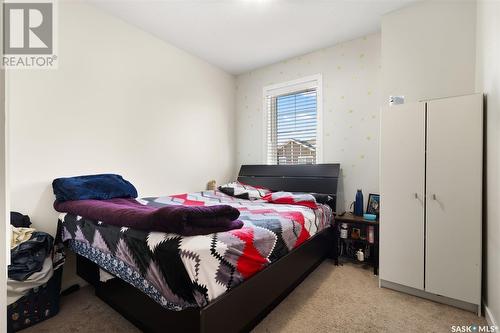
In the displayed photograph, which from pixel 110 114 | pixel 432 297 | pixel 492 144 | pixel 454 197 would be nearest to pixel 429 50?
pixel 492 144

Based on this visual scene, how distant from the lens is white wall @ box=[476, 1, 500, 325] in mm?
1498

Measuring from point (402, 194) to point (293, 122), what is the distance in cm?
186

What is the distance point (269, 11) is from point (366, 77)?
1.39m

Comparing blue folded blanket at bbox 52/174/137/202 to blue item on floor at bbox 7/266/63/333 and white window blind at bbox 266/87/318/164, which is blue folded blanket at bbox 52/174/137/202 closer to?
blue item on floor at bbox 7/266/63/333

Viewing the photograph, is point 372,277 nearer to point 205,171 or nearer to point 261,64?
point 205,171

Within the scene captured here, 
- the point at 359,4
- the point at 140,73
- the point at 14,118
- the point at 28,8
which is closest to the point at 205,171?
the point at 140,73

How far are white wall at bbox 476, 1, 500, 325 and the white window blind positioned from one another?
67.5 inches

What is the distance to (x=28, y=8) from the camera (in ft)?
6.38

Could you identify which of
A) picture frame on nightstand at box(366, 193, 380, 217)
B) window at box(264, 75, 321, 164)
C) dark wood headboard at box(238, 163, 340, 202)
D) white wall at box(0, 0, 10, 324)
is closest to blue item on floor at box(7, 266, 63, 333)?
white wall at box(0, 0, 10, 324)

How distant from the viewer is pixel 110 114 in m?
2.44

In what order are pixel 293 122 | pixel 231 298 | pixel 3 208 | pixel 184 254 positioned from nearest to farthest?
1. pixel 3 208
2. pixel 184 254
3. pixel 231 298
4. pixel 293 122

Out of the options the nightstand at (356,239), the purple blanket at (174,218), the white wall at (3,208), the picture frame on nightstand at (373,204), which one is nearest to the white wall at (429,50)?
the picture frame on nightstand at (373,204)

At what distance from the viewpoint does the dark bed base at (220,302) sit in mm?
1153

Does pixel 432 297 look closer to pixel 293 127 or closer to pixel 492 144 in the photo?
pixel 492 144
